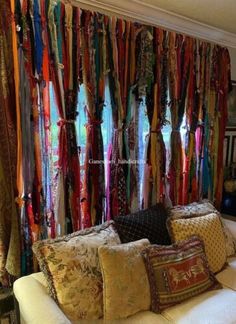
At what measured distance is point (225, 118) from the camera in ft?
A: 8.71

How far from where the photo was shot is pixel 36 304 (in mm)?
1229

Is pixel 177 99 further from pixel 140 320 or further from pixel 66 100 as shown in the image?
pixel 140 320

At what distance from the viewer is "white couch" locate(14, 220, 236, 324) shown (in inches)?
46.8

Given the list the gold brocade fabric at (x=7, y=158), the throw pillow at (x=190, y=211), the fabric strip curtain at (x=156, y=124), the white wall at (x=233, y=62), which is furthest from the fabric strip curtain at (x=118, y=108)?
the white wall at (x=233, y=62)

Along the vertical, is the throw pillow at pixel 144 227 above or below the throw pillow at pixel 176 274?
above

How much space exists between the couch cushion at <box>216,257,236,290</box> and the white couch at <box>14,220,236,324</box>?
0.09m

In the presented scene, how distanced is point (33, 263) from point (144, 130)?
1.22m

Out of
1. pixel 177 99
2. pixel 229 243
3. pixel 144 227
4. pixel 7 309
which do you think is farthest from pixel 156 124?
pixel 7 309

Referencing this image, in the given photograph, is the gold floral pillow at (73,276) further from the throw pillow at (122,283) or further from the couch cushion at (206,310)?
the couch cushion at (206,310)

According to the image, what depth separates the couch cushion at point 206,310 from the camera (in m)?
1.32

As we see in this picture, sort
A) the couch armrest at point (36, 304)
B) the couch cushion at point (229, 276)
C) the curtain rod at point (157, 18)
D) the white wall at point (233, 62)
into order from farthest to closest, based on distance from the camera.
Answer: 1. the white wall at point (233, 62)
2. the curtain rod at point (157, 18)
3. the couch cushion at point (229, 276)
4. the couch armrest at point (36, 304)

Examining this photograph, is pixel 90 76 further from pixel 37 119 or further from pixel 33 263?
pixel 33 263

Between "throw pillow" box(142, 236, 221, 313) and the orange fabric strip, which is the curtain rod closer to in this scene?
the orange fabric strip

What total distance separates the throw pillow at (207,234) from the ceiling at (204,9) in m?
1.48
